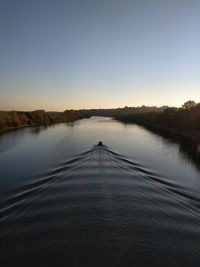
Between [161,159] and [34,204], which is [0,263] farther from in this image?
[161,159]

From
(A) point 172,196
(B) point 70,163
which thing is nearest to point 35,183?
(B) point 70,163

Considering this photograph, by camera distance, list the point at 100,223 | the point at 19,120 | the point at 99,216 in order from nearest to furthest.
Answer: the point at 100,223, the point at 99,216, the point at 19,120

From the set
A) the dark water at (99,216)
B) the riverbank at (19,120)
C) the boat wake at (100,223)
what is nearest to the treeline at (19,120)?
the riverbank at (19,120)

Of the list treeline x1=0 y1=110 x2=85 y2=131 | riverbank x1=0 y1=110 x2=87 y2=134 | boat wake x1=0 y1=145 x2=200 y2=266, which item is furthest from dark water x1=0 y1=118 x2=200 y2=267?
treeline x1=0 y1=110 x2=85 y2=131

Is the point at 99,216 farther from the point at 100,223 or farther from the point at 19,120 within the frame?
the point at 19,120

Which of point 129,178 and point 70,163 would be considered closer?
point 129,178

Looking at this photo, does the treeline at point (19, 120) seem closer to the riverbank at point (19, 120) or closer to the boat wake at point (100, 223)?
the riverbank at point (19, 120)

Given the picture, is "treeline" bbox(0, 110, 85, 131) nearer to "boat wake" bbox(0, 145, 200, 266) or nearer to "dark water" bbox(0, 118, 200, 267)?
"dark water" bbox(0, 118, 200, 267)

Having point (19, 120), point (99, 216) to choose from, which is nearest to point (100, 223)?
point (99, 216)
